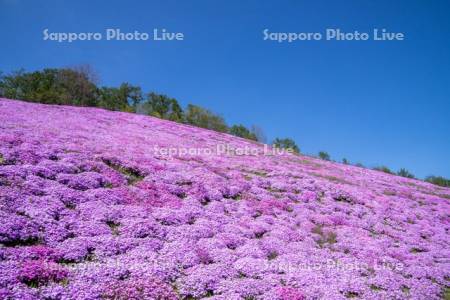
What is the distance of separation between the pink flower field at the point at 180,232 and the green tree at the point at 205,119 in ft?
155

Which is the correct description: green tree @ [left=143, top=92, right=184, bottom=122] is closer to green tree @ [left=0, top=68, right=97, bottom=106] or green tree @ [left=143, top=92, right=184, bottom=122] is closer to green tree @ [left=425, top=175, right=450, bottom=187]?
green tree @ [left=0, top=68, right=97, bottom=106]

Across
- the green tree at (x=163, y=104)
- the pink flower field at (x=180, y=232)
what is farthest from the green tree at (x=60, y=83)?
the pink flower field at (x=180, y=232)

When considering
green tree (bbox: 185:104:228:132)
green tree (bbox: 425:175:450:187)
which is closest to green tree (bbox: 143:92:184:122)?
green tree (bbox: 185:104:228:132)

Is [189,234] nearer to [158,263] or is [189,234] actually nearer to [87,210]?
[158,263]

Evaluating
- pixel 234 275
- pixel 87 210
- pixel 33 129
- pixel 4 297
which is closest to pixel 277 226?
pixel 234 275

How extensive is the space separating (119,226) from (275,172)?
1665 cm

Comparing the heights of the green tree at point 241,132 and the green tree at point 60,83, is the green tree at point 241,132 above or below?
below

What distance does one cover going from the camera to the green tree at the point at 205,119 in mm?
71562

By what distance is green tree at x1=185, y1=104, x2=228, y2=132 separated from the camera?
71.6m

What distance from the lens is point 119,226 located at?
12.0 m

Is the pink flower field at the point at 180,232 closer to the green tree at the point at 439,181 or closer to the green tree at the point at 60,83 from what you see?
the green tree at the point at 439,181

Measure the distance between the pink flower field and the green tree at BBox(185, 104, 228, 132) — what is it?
47.2m

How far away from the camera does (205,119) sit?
71.8 metres

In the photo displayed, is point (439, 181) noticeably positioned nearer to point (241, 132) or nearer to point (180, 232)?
point (241, 132)
